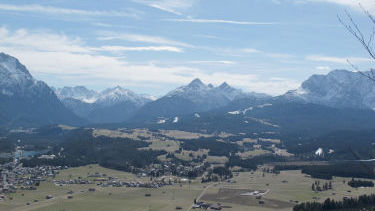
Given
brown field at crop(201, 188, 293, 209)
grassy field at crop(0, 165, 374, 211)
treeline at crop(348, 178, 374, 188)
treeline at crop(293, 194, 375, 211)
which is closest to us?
treeline at crop(293, 194, 375, 211)

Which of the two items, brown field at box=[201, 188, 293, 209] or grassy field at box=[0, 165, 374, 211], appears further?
brown field at box=[201, 188, 293, 209]

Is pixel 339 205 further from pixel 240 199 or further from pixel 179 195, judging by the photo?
pixel 179 195

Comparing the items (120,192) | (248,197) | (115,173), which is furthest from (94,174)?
(248,197)

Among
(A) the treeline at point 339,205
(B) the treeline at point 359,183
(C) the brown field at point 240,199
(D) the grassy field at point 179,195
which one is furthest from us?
(B) the treeline at point 359,183

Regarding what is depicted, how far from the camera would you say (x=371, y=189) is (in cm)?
14312

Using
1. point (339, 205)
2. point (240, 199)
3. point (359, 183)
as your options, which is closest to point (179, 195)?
point (240, 199)

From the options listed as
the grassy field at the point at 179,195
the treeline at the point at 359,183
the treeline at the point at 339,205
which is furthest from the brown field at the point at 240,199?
the treeline at the point at 359,183

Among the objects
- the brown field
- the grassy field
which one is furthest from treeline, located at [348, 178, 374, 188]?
the brown field

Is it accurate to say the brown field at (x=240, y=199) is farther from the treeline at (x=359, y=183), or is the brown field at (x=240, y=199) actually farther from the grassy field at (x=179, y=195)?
the treeline at (x=359, y=183)

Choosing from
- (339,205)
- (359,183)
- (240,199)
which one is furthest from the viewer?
(359,183)

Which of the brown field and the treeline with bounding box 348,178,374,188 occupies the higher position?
the treeline with bounding box 348,178,374,188

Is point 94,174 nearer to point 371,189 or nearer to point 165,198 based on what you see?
point 165,198

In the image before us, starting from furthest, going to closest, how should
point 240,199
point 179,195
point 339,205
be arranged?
point 179,195 → point 240,199 → point 339,205

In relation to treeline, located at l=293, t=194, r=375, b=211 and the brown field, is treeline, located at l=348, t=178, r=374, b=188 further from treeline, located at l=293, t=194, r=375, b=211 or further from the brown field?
treeline, located at l=293, t=194, r=375, b=211
